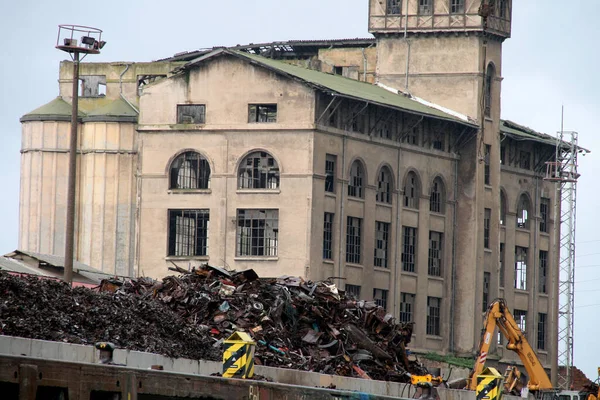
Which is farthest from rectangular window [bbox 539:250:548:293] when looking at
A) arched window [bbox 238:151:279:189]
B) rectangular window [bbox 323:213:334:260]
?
arched window [bbox 238:151:279:189]

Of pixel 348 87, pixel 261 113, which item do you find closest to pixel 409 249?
pixel 348 87

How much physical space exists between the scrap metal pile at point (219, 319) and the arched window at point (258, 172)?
2764 cm

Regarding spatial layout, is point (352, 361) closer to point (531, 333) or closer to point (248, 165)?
point (248, 165)

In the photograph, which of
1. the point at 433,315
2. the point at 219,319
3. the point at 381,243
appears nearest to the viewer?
the point at 219,319

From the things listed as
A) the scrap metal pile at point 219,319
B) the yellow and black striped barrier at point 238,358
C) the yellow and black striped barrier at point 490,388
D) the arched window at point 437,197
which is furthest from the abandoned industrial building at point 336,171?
the yellow and black striped barrier at point 238,358

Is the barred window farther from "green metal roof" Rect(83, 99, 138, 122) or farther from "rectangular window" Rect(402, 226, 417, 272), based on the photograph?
"green metal roof" Rect(83, 99, 138, 122)

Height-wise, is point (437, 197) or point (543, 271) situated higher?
point (437, 197)

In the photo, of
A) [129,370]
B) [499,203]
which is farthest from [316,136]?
[129,370]

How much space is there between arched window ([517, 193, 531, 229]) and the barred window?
953 centimetres

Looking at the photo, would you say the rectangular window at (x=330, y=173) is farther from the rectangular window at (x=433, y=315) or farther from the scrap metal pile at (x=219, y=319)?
the scrap metal pile at (x=219, y=319)

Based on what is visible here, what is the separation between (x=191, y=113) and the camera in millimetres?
75688

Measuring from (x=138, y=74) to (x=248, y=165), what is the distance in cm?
2098

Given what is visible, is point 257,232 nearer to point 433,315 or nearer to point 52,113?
point 433,315

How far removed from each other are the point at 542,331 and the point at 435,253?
Answer: 12563 mm
